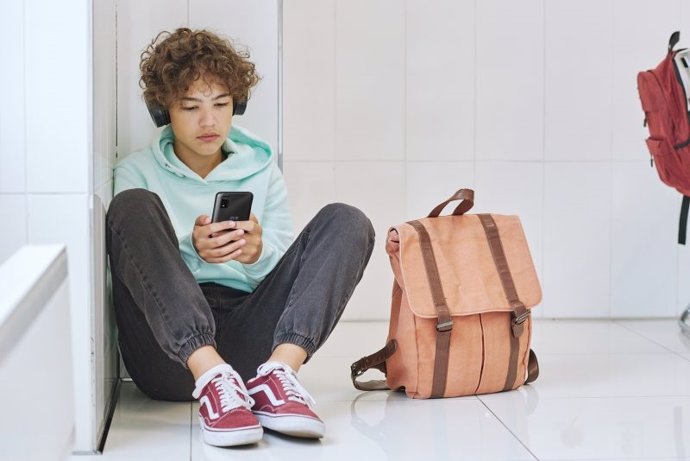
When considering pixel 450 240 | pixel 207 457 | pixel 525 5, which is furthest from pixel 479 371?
pixel 525 5

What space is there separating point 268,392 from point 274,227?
46 cm

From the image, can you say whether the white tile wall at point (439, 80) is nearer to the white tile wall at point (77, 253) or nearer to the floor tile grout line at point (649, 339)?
the floor tile grout line at point (649, 339)

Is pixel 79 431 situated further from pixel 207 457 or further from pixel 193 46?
pixel 193 46

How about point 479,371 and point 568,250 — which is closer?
point 479,371

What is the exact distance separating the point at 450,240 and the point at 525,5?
1.34m

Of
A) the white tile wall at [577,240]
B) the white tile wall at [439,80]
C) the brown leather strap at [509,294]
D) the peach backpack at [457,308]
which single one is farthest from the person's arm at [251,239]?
the white tile wall at [577,240]

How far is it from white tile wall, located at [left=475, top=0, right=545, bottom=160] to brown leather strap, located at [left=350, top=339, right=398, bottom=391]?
1.24 meters

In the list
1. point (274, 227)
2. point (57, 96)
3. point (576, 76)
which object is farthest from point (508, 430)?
point (576, 76)

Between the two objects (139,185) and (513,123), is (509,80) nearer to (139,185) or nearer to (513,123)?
(513,123)

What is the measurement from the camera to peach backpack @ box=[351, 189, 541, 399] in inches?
79.6

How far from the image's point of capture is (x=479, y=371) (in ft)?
6.78

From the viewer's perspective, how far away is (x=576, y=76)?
10.5 feet

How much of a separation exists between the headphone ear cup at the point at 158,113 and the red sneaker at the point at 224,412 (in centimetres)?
62

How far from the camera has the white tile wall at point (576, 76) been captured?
3.20m
